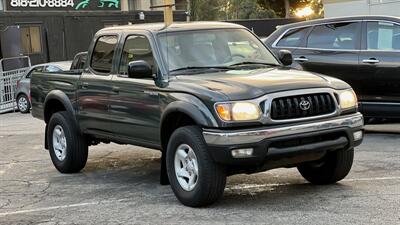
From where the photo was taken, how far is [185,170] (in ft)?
20.5

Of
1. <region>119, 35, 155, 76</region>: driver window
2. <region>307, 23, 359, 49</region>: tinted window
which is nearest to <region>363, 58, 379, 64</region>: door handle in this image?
<region>307, 23, 359, 49</region>: tinted window

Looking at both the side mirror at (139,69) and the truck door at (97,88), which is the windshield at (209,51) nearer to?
the side mirror at (139,69)

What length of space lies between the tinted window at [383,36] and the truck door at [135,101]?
4.13 metres

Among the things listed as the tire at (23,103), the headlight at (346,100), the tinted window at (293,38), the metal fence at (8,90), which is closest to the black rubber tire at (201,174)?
the headlight at (346,100)

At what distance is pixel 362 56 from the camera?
386 inches

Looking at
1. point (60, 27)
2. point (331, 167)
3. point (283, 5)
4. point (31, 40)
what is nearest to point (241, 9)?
point (283, 5)

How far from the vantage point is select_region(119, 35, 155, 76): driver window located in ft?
23.5

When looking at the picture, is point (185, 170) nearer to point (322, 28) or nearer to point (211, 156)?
point (211, 156)

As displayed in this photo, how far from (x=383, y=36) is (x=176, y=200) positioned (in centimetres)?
485

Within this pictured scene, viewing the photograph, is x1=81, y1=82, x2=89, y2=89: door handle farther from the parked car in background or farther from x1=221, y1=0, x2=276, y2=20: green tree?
x1=221, y1=0, x2=276, y2=20: green tree

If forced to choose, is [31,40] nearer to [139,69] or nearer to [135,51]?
[135,51]

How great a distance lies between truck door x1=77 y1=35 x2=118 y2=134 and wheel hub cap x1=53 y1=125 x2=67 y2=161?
538 mm

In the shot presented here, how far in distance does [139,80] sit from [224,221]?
81.6 inches

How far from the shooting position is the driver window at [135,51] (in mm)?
7164
